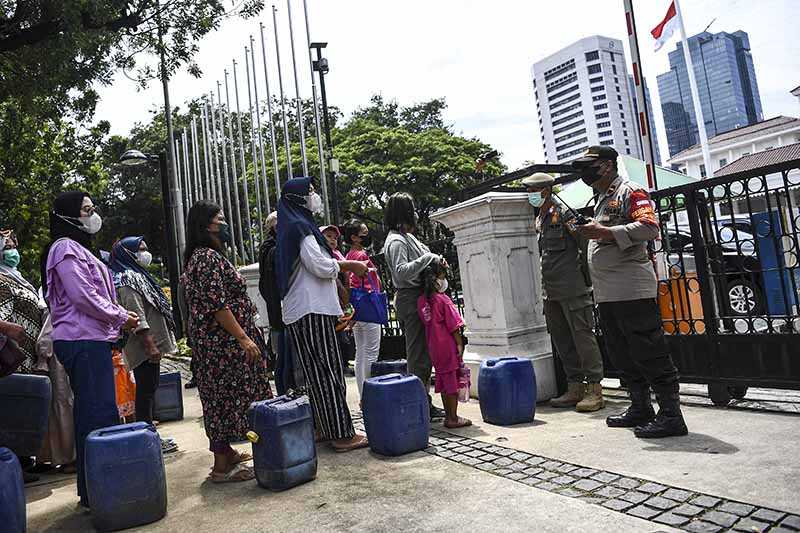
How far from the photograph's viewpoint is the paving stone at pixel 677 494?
258cm

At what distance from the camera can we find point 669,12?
14477 mm

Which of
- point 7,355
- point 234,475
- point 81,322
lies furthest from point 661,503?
point 7,355

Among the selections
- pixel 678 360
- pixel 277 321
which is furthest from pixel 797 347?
pixel 277 321

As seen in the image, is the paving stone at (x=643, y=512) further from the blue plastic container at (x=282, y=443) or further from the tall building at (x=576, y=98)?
the tall building at (x=576, y=98)

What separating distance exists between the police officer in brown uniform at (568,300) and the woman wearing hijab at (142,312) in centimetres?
315

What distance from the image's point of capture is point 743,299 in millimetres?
4293

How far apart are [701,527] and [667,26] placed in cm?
1502

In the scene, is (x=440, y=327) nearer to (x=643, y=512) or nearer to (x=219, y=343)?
(x=219, y=343)

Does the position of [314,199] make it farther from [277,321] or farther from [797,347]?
[797,347]

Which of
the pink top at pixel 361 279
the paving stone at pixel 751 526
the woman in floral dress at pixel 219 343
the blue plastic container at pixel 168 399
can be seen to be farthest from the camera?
the blue plastic container at pixel 168 399

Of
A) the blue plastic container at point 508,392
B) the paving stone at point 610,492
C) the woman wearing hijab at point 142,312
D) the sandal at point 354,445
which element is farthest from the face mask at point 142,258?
the paving stone at point 610,492

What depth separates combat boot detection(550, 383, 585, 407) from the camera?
479 centimetres

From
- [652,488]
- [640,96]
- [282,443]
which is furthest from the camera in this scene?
[640,96]

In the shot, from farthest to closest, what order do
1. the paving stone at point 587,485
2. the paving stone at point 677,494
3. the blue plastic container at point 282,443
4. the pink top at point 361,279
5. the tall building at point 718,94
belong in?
the tall building at point 718,94 → the pink top at point 361,279 → the blue plastic container at point 282,443 → the paving stone at point 587,485 → the paving stone at point 677,494
